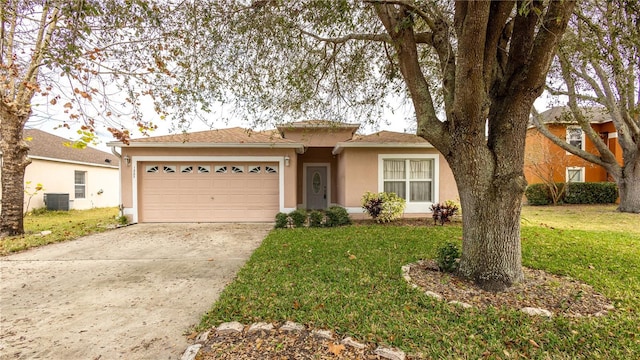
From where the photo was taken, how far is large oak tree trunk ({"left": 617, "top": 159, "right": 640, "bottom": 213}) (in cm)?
1165

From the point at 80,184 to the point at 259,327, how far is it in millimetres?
18671

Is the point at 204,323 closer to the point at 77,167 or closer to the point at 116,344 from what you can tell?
the point at 116,344

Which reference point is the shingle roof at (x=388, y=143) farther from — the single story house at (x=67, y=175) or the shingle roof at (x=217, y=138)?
the single story house at (x=67, y=175)

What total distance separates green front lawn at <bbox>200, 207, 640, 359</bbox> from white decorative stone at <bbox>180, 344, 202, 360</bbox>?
38cm

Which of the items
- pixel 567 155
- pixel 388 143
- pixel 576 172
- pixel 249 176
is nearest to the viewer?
pixel 388 143

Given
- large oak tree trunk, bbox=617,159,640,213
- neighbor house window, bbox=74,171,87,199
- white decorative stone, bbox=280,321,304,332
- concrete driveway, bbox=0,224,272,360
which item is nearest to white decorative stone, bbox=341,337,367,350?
white decorative stone, bbox=280,321,304,332

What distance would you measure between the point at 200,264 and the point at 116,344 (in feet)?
8.50

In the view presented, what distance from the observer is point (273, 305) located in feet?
11.1

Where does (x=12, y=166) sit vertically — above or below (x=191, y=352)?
above

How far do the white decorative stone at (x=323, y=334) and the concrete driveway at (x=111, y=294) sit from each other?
1.25 metres

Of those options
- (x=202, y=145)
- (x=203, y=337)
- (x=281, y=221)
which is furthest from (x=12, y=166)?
(x=203, y=337)

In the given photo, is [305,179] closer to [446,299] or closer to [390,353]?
[446,299]

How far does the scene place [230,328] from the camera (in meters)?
2.90

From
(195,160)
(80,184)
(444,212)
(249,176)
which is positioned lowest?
(444,212)
